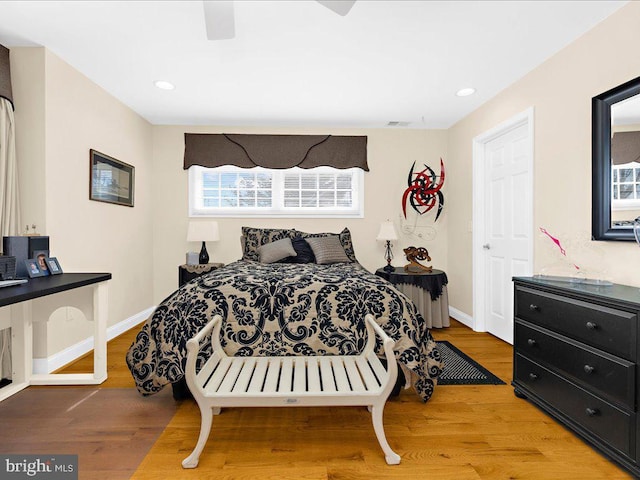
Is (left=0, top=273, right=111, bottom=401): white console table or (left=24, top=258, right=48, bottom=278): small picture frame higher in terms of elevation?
(left=24, top=258, right=48, bottom=278): small picture frame

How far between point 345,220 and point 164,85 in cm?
244

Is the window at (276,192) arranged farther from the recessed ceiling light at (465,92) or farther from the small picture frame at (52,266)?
the small picture frame at (52,266)

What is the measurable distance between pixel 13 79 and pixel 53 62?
0.96ft

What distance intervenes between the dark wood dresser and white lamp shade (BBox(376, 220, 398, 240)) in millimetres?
1986

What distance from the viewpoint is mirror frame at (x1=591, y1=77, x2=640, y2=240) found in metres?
2.27

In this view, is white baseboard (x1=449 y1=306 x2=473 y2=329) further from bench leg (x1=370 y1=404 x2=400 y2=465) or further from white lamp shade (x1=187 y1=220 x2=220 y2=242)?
white lamp shade (x1=187 y1=220 x2=220 y2=242)

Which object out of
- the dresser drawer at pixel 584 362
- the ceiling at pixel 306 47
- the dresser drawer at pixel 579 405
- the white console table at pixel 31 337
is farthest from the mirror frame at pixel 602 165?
the white console table at pixel 31 337

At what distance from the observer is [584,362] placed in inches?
73.7

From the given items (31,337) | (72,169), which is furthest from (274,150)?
(31,337)

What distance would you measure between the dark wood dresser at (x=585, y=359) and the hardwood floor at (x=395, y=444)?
0.38ft

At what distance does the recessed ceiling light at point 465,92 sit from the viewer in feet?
11.5

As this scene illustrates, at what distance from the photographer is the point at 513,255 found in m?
3.46

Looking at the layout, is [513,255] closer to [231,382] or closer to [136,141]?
[231,382]

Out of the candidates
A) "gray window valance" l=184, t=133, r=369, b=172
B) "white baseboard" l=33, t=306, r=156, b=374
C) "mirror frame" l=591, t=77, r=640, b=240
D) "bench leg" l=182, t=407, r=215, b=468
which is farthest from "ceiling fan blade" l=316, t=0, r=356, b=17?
"white baseboard" l=33, t=306, r=156, b=374
